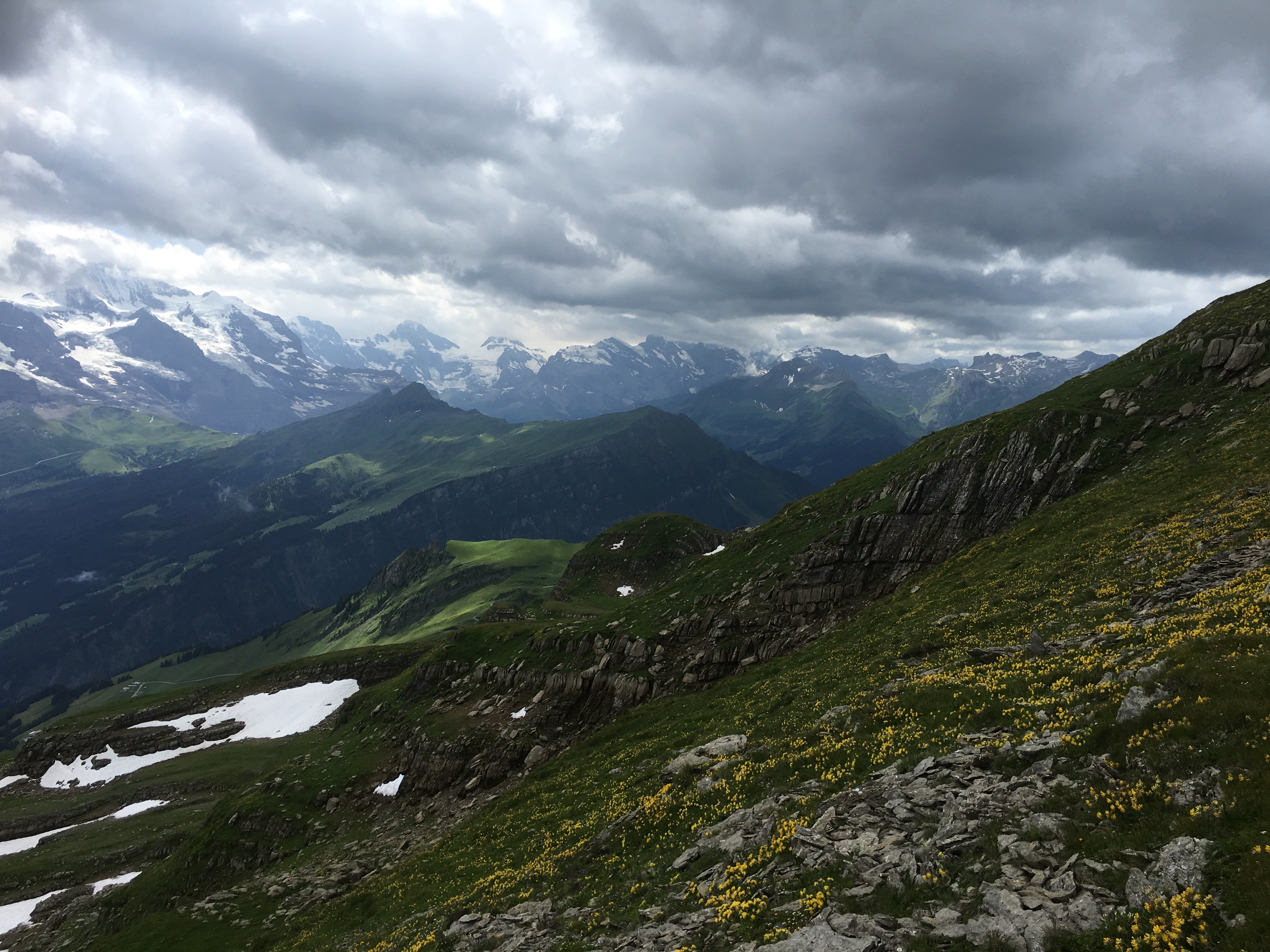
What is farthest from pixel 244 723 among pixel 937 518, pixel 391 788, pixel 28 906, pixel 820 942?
pixel 820 942

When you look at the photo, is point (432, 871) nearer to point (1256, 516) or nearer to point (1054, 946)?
point (1054, 946)

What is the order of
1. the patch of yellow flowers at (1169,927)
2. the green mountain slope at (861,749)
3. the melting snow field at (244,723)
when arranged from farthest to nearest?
the melting snow field at (244,723)
the green mountain slope at (861,749)
the patch of yellow flowers at (1169,927)

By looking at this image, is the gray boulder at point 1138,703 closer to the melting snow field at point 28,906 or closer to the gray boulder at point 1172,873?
the gray boulder at point 1172,873

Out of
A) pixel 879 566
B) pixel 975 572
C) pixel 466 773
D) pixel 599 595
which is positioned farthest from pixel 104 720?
pixel 975 572

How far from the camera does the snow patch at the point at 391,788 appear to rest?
200ft

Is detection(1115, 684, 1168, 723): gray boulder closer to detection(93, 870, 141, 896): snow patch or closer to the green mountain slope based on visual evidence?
the green mountain slope

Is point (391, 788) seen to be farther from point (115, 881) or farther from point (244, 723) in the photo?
point (244, 723)

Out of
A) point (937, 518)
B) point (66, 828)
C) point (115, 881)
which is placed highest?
point (937, 518)

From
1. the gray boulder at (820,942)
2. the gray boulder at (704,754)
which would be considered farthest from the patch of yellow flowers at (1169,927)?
the gray boulder at (704,754)

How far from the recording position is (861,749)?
21.9m

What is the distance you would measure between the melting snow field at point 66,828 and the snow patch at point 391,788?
62768 mm

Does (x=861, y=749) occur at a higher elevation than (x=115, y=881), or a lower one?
higher

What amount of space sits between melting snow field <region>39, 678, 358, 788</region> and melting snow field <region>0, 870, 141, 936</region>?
38254mm

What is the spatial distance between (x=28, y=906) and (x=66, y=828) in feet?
99.8
